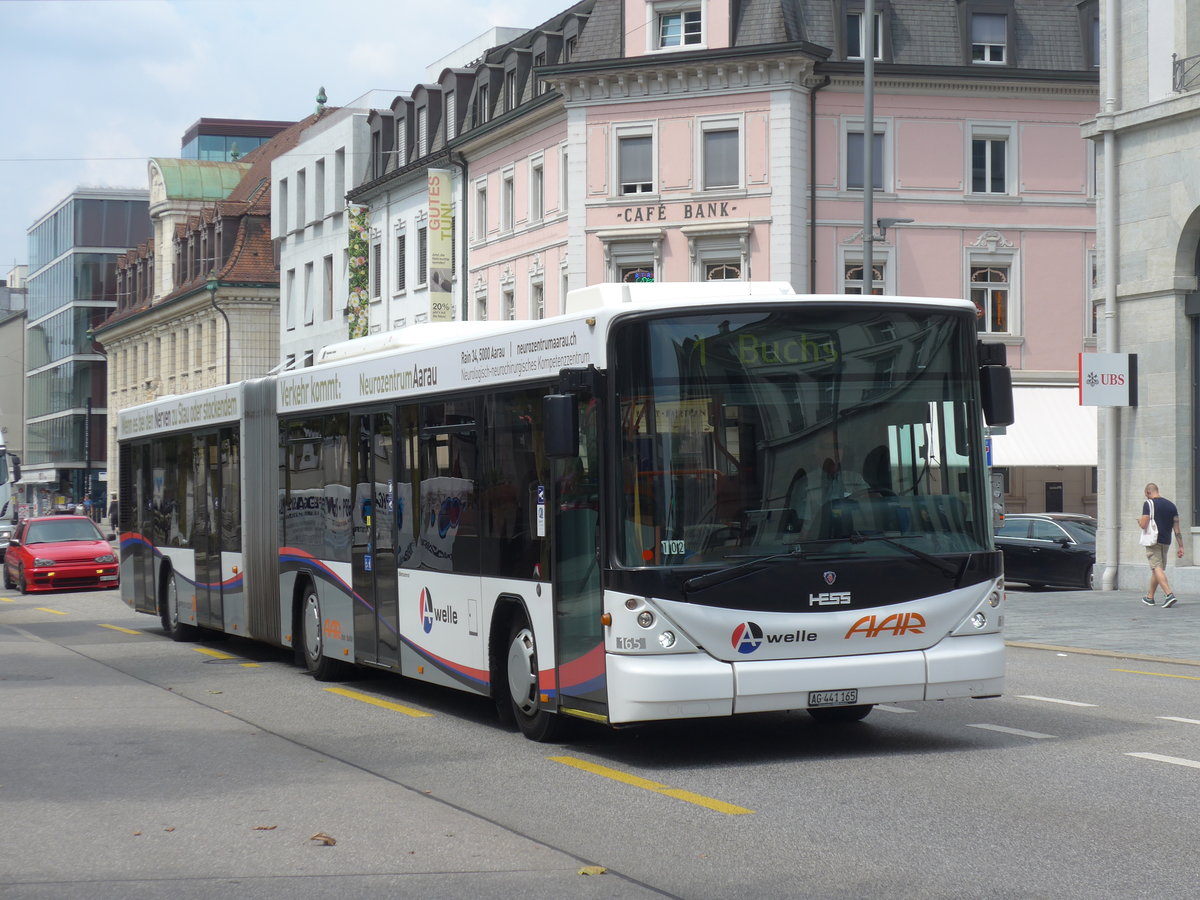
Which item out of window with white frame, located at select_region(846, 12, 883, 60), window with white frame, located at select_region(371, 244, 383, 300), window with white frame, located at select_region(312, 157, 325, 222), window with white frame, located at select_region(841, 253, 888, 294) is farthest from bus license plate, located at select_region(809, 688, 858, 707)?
window with white frame, located at select_region(312, 157, 325, 222)

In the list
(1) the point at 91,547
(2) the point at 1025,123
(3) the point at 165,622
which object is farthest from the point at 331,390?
(2) the point at 1025,123

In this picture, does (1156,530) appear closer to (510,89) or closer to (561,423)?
(561,423)

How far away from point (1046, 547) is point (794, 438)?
2101cm

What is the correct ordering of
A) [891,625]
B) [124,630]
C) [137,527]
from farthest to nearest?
[124,630] → [137,527] → [891,625]

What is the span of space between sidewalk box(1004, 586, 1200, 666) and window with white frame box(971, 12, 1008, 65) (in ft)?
63.8

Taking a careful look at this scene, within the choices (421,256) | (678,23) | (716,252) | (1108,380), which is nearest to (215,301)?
(421,256)

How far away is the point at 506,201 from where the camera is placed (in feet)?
161

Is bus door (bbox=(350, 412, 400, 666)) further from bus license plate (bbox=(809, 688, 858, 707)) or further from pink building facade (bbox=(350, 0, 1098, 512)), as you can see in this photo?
pink building facade (bbox=(350, 0, 1098, 512))

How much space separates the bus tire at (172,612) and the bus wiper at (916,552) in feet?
39.2

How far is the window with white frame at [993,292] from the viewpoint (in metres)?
43.5

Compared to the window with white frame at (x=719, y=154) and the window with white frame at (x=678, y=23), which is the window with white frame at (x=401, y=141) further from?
the window with white frame at (x=719, y=154)

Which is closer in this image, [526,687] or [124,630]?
[526,687]

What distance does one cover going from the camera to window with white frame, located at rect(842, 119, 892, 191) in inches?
1689

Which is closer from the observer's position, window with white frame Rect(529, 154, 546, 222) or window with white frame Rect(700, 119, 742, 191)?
window with white frame Rect(700, 119, 742, 191)
